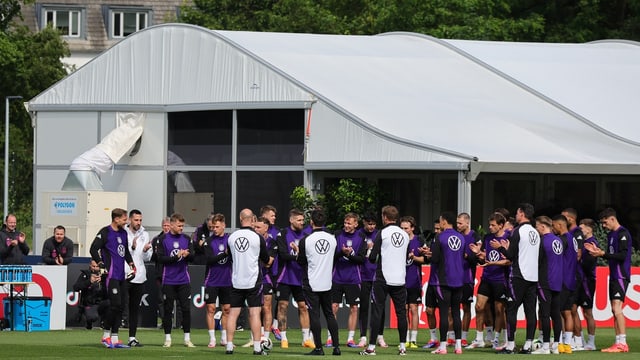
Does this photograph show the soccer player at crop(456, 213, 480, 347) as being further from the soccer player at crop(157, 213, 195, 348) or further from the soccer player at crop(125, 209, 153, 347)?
the soccer player at crop(125, 209, 153, 347)

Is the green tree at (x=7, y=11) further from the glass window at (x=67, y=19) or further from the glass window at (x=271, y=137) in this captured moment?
the glass window at (x=67, y=19)

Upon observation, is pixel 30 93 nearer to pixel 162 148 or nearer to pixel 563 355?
pixel 162 148

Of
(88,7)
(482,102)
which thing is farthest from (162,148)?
(88,7)

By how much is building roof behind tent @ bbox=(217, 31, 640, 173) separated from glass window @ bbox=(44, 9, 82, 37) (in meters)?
41.4

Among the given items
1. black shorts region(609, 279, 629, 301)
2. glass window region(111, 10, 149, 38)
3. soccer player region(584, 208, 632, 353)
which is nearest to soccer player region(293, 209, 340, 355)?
soccer player region(584, 208, 632, 353)

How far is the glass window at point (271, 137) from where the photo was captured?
112 ft

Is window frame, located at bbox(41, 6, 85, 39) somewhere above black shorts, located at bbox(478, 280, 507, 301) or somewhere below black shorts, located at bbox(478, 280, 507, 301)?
above

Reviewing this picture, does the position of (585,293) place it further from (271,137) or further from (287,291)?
(271,137)

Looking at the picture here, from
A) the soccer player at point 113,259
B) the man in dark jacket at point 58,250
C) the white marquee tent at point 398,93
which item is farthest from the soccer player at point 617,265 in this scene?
the man in dark jacket at point 58,250

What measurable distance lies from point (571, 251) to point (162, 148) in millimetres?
15003

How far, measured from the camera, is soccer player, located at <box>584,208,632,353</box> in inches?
896

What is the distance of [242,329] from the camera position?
2700 centimetres

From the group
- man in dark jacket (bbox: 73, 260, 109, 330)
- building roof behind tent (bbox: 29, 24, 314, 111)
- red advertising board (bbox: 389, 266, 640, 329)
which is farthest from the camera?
building roof behind tent (bbox: 29, 24, 314, 111)

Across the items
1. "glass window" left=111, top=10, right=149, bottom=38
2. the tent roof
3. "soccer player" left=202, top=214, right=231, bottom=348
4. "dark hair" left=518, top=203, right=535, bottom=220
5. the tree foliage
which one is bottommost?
"soccer player" left=202, top=214, right=231, bottom=348
